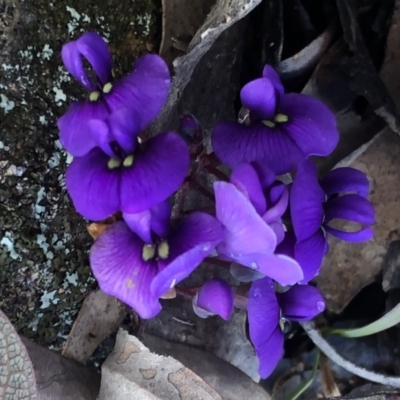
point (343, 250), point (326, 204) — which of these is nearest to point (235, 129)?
point (326, 204)

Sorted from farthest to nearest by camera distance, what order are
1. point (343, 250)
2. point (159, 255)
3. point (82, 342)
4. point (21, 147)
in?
point (343, 250)
point (82, 342)
point (21, 147)
point (159, 255)

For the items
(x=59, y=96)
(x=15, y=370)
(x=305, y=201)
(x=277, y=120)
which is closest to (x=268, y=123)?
(x=277, y=120)

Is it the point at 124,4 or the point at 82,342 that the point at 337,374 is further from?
the point at 124,4

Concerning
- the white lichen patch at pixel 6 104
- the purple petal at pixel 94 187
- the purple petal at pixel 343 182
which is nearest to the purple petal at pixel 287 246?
the purple petal at pixel 343 182

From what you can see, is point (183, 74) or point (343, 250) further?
point (343, 250)

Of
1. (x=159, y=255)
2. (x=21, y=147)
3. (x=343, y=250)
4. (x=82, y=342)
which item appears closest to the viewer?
(x=159, y=255)

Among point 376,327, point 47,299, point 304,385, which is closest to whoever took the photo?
point 47,299

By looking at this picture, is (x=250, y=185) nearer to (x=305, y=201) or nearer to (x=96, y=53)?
(x=305, y=201)

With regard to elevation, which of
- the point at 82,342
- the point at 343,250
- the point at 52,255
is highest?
the point at 52,255
